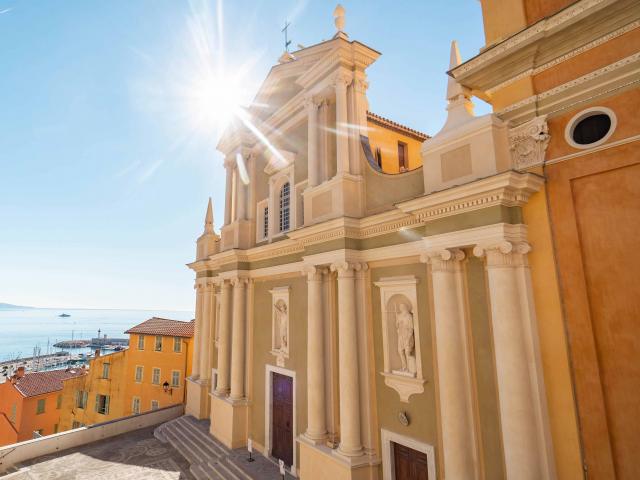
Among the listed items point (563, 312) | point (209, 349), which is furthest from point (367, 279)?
point (209, 349)

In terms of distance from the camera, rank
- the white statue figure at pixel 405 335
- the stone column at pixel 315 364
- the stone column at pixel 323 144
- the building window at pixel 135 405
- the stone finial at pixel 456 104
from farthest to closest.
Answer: the building window at pixel 135 405 < the stone column at pixel 323 144 < the stone column at pixel 315 364 < the white statue figure at pixel 405 335 < the stone finial at pixel 456 104

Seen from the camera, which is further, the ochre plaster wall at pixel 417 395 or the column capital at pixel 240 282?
the column capital at pixel 240 282

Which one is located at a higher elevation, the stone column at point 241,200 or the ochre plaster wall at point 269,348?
the stone column at point 241,200

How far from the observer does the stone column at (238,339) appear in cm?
1373

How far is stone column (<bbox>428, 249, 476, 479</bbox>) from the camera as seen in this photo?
615cm

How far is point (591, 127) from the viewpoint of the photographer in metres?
5.42

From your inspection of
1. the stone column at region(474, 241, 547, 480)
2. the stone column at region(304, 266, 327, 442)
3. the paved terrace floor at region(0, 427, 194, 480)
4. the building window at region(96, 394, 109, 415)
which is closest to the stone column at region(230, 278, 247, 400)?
the paved terrace floor at region(0, 427, 194, 480)

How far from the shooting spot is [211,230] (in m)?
19.0

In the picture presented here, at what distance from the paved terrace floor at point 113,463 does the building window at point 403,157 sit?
12.7m

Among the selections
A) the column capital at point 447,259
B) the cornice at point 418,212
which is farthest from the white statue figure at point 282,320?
the column capital at point 447,259

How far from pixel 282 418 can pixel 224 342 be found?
4.47 meters

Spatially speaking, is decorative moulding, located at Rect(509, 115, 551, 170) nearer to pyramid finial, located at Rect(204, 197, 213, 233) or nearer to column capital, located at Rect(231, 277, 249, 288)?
column capital, located at Rect(231, 277, 249, 288)

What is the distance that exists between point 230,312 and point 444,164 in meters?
11.5

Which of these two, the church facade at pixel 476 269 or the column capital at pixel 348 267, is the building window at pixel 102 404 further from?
the column capital at pixel 348 267
